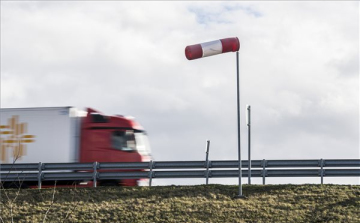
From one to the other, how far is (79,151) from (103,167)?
3.54 meters

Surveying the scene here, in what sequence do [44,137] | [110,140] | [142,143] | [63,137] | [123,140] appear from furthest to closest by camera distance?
[142,143] < [123,140] < [110,140] < [44,137] < [63,137]

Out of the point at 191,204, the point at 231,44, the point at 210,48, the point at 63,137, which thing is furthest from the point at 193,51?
the point at 63,137

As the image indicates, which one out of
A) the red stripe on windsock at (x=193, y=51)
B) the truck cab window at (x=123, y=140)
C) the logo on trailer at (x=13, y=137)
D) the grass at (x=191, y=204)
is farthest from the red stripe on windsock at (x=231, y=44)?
the logo on trailer at (x=13, y=137)

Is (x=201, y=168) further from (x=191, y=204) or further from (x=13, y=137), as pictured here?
(x=13, y=137)

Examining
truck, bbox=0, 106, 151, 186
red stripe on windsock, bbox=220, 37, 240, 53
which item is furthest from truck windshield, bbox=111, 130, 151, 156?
red stripe on windsock, bbox=220, 37, 240, 53

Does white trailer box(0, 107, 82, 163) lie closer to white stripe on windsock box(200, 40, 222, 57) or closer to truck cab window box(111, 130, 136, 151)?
truck cab window box(111, 130, 136, 151)

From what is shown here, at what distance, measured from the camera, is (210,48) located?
24.3 m

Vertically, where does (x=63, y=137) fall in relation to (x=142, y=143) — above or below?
above

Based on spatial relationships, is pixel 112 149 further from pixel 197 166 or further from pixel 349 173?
pixel 349 173

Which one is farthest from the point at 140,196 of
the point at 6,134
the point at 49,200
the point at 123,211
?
the point at 6,134

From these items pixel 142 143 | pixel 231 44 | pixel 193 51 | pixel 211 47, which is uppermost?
pixel 231 44

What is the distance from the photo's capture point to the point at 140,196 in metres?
24.5

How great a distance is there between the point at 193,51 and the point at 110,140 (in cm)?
735

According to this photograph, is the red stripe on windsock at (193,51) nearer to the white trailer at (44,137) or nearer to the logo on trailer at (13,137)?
the white trailer at (44,137)
